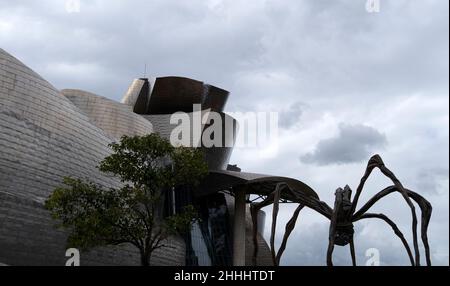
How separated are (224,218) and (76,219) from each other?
2365cm

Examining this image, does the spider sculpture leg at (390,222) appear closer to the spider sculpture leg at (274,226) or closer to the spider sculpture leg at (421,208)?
the spider sculpture leg at (421,208)

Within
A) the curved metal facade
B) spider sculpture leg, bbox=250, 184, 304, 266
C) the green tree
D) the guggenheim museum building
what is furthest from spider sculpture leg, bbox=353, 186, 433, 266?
the curved metal facade

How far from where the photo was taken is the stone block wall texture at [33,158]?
29.5 meters

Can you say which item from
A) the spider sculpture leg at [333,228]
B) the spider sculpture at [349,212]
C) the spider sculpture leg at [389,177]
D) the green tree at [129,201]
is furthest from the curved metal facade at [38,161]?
the spider sculpture leg at [389,177]

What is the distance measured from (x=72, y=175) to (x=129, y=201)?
8.02 metres

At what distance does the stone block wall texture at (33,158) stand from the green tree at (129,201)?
2098mm

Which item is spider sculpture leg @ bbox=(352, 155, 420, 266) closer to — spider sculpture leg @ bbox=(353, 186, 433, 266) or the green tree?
spider sculpture leg @ bbox=(353, 186, 433, 266)

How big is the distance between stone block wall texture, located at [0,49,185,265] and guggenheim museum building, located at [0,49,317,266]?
0.06m

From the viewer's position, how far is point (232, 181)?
43.2 metres

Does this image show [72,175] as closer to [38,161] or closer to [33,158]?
[38,161]

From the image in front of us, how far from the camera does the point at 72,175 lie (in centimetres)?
3419
